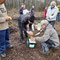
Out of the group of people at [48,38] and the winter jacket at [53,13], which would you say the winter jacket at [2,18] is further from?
the winter jacket at [53,13]

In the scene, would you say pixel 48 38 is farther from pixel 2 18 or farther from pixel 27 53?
pixel 2 18

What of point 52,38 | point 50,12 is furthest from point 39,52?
point 50,12

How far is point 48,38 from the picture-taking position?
303 centimetres

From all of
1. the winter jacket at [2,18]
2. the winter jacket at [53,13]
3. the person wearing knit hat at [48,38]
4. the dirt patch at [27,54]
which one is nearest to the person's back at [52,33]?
the person wearing knit hat at [48,38]

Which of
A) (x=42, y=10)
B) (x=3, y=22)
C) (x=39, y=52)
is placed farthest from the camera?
(x=42, y=10)

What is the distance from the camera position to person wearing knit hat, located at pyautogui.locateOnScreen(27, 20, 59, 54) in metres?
2.96

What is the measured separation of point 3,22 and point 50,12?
8.31 ft

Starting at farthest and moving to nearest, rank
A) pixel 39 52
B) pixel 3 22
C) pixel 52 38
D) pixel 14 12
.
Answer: pixel 14 12 < pixel 39 52 < pixel 52 38 < pixel 3 22

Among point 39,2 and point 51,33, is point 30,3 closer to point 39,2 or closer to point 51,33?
point 39,2

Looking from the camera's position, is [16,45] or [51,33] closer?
[51,33]

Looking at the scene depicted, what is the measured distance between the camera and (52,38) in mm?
3113

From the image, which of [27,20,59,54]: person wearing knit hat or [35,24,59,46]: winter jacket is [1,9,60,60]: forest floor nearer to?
[27,20,59,54]: person wearing knit hat

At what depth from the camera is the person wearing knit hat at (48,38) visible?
9.72ft

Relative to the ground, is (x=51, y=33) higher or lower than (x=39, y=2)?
lower
